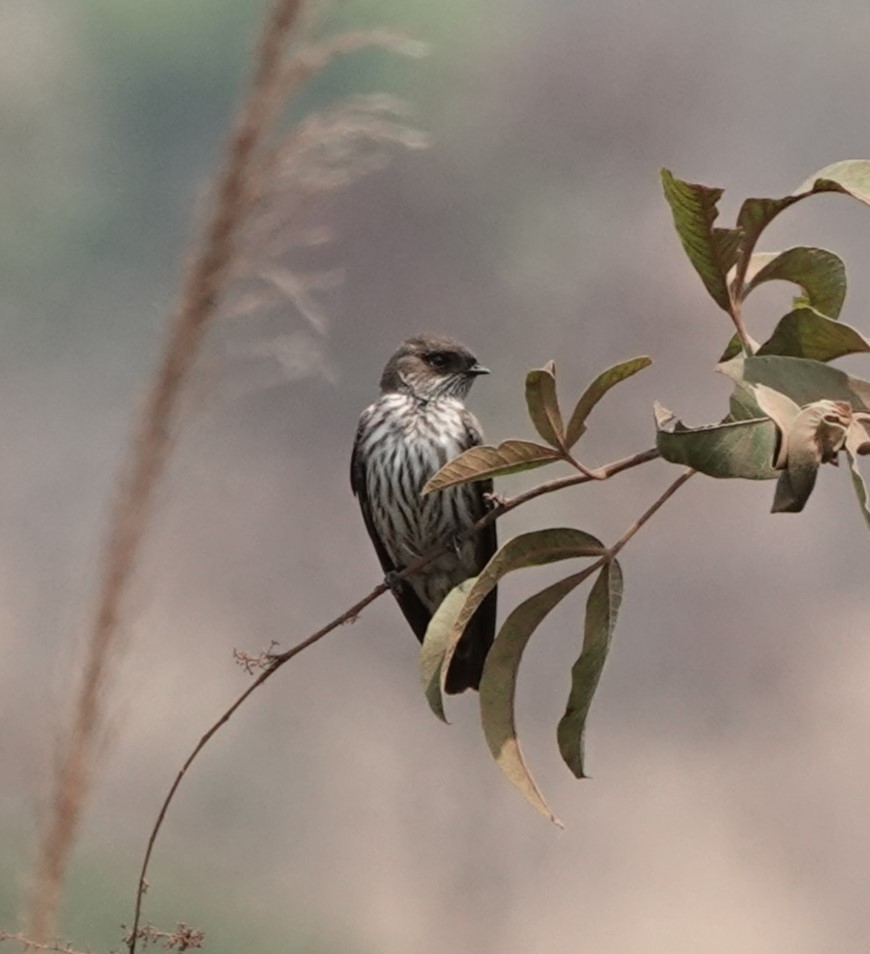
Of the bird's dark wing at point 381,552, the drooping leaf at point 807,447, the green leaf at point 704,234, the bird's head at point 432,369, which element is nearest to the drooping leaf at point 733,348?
the green leaf at point 704,234

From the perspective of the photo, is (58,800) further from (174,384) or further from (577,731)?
(577,731)

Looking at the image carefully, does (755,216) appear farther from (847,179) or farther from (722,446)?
(722,446)

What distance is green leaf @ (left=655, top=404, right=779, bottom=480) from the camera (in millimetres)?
834

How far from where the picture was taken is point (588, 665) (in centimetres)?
101

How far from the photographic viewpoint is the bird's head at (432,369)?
111 inches

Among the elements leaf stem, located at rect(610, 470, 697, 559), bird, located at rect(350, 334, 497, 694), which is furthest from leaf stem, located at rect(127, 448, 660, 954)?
bird, located at rect(350, 334, 497, 694)

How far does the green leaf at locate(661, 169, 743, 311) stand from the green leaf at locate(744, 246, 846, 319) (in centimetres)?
5

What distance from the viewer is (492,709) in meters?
1.07

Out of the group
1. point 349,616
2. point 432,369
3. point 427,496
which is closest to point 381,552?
point 427,496

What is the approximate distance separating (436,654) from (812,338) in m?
0.32

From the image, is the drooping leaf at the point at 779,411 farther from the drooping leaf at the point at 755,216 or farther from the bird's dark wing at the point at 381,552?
the bird's dark wing at the point at 381,552

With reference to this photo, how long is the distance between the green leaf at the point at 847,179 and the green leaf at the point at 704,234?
61mm

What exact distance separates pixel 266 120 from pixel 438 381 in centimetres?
154

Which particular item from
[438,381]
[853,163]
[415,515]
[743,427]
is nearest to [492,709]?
[743,427]
